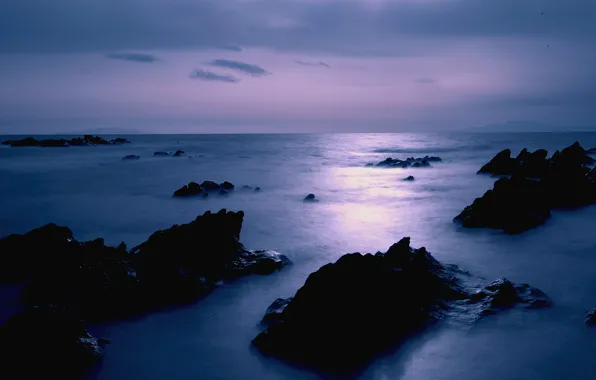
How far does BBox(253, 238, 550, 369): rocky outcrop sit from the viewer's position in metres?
5.70

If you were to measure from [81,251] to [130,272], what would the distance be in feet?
4.53

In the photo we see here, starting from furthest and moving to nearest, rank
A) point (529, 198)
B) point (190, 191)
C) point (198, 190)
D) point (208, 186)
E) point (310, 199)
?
point (208, 186) → point (310, 199) → point (198, 190) → point (190, 191) → point (529, 198)

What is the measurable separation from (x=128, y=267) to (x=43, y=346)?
2753 mm

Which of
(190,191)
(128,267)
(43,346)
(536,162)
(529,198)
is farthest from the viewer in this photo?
(536,162)

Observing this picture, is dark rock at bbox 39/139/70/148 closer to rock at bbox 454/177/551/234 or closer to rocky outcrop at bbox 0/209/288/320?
rocky outcrop at bbox 0/209/288/320

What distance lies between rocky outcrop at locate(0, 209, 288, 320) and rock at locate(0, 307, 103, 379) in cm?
146

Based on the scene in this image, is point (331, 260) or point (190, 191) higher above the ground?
point (190, 191)

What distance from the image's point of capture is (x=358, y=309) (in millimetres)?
5918

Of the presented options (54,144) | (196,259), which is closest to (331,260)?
(196,259)

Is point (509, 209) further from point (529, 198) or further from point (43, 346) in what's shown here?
point (43, 346)

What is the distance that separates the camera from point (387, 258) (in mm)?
6926

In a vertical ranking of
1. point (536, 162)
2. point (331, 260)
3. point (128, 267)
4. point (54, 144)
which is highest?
point (536, 162)

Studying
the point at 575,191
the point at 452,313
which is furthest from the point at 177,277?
the point at 575,191

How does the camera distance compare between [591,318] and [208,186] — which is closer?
[591,318]
